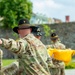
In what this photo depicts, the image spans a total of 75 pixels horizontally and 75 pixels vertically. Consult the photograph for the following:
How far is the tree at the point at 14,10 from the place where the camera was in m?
39.5

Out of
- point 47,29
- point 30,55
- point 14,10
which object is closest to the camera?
point 30,55

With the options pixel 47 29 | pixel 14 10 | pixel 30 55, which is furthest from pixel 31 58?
pixel 14 10

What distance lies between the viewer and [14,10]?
4062 cm

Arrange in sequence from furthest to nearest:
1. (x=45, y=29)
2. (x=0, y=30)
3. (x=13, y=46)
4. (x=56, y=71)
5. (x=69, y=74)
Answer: (x=0, y=30) → (x=45, y=29) → (x=69, y=74) → (x=56, y=71) → (x=13, y=46)

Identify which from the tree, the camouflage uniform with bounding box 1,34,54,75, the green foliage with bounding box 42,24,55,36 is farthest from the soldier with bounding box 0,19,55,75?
the tree

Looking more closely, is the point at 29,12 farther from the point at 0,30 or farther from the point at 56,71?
the point at 56,71

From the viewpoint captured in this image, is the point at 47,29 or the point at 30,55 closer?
the point at 30,55

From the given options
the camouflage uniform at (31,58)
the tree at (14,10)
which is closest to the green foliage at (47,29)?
the tree at (14,10)

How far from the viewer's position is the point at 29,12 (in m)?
40.8

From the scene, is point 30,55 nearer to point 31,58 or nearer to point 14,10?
point 31,58

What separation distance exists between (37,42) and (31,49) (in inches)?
10.1

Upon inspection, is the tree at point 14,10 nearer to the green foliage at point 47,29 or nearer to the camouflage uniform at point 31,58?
the green foliage at point 47,29

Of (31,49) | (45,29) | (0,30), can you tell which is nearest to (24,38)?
(31,49)

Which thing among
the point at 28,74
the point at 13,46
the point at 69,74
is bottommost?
the point at 69,74
